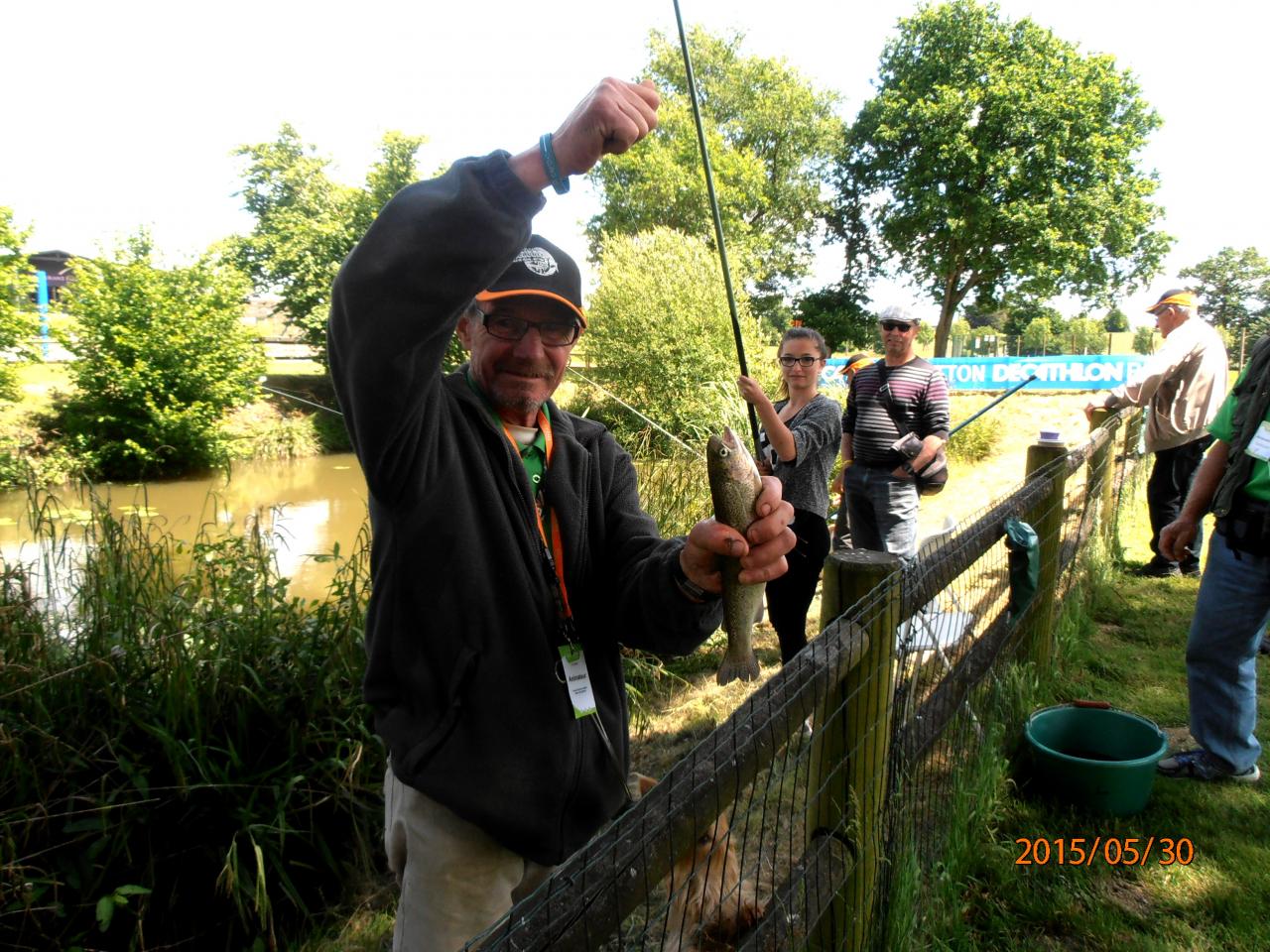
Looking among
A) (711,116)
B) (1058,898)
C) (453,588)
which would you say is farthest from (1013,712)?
(711,116)

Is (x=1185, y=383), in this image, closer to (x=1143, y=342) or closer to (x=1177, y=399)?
(x=1177, y=399)

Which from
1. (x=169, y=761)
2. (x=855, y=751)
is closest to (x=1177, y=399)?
(x=855, y=751)

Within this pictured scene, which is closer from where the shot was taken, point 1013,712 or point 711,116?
point 1013,712

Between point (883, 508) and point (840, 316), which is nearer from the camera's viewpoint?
point (883, 508)

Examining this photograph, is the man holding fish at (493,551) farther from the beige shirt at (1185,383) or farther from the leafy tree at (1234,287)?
the leafy tree at (1234,287)

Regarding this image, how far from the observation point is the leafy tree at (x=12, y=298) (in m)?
16.9

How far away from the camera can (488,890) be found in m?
1.68

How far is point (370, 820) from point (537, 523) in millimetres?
2346

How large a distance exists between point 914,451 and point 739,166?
1319 inches

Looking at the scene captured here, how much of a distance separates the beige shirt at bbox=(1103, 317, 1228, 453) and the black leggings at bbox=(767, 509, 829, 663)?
3358 mm

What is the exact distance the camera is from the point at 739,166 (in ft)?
113

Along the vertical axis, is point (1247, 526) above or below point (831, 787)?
above

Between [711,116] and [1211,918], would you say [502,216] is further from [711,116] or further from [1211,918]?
[711,116]
